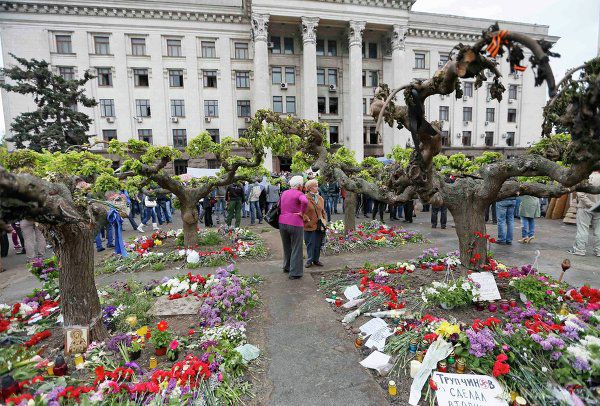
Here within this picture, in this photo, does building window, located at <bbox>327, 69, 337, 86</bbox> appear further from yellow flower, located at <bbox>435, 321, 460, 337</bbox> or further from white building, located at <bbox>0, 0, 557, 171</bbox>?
yellow flower, located at <bbox>435, 321, 460, 337</bbox>

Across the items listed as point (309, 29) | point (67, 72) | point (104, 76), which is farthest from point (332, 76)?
point (67, 72)

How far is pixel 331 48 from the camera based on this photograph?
36688mm

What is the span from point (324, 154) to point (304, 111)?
27161 millimetres

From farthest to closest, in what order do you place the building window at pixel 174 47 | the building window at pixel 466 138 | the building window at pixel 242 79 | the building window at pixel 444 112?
the building window at pixel 466 138 < the building window at pixel 444 112 < the building window at pixel 242 79 < the building window at pixel 174 47

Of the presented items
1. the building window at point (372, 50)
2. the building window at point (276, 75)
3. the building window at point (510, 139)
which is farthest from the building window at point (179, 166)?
the building window at point (510, 139)

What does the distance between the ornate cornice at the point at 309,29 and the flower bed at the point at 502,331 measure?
32.7 meters

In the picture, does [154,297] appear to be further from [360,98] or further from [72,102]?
[360,98]

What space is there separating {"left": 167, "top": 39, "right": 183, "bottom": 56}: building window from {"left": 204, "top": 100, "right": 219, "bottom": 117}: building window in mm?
5631

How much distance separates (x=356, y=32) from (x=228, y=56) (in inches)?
555

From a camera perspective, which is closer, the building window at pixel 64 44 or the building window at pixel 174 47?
the building window at pixel 64 44

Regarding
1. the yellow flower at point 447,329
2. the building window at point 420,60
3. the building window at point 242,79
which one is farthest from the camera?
the building window at point 420,60

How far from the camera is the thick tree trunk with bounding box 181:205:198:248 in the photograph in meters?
8.82

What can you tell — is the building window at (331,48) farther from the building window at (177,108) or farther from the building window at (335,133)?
the building window at (177,108)

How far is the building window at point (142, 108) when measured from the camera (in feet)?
105
